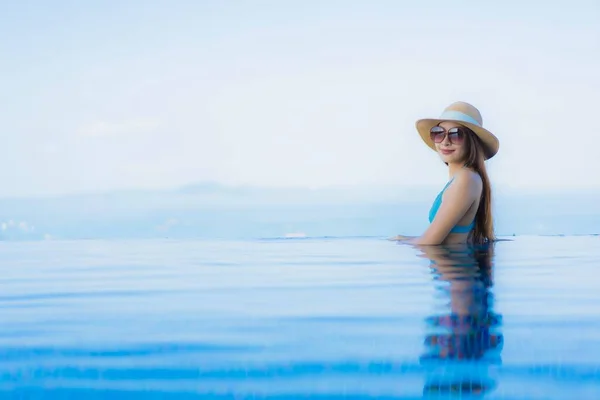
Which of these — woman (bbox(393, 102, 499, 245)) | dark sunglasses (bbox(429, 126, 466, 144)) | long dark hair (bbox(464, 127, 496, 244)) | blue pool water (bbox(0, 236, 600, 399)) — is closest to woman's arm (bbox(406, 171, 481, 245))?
woman (bbox(393, 102, 499, 245))

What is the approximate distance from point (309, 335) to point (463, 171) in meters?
2.97

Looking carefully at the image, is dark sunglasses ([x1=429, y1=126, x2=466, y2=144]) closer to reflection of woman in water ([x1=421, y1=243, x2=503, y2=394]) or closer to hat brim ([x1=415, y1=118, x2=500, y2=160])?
hat brim ([x1=415, y1=118, x2=500, y2=160])

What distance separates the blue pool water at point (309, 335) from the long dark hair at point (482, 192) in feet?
4.02

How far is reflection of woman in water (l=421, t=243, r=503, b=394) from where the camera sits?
1.22 metres

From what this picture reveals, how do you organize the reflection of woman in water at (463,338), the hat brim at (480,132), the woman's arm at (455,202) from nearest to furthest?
the reflection of woman in water at (463,338) < the woman's arm at (455,202) < the hat brim at (480,132)

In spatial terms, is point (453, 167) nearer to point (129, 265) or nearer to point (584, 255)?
point (584, 255)

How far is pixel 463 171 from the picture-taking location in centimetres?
449

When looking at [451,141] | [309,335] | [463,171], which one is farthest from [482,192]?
[309,335]

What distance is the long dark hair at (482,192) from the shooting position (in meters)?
4.63

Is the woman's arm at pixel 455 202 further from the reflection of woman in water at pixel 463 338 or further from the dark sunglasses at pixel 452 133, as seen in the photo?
the reflection of woman in water at pixel 463 338

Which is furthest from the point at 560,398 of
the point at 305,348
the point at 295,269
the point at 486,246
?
the point at 486,246

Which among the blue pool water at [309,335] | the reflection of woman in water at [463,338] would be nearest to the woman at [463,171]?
the blue pool water at [309,335]

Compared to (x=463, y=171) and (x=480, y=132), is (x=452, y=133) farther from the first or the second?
(x=463, y=171)

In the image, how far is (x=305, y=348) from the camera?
1552mm
